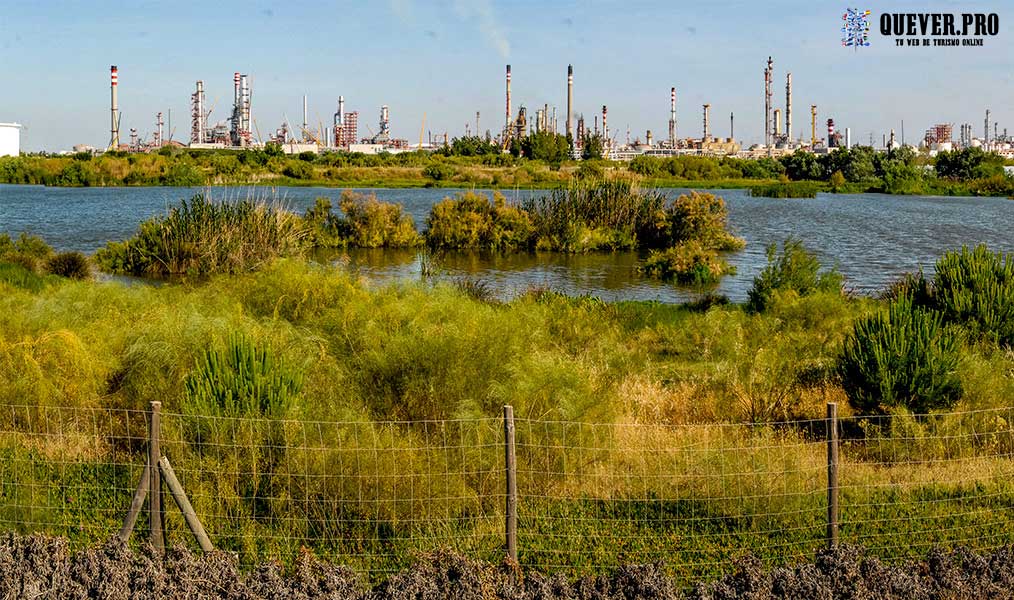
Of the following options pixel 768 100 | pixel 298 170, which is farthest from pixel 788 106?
pixel 298 170

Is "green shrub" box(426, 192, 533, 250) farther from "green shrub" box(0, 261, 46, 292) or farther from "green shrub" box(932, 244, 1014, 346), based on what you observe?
"green shrub" box(932, 244, 1014, 346)

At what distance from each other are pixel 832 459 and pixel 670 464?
157cm

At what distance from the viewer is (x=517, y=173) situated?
82.4 meters

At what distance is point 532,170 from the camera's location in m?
85.3

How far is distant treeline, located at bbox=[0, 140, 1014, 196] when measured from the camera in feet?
267

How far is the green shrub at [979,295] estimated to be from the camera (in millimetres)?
12562

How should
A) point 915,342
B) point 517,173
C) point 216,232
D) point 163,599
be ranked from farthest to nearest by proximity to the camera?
point 517,173, point 216,232, point 915,342, point 163,599

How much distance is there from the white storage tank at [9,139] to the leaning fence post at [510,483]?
418ft

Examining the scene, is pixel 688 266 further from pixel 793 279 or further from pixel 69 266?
pixel 69 266

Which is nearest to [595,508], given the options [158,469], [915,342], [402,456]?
[402,456]

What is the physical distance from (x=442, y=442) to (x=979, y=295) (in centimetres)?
805

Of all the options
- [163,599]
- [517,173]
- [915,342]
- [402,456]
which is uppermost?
[517,173]

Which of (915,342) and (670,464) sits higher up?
(915,342)

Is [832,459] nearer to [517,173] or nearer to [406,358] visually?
[406,358]
